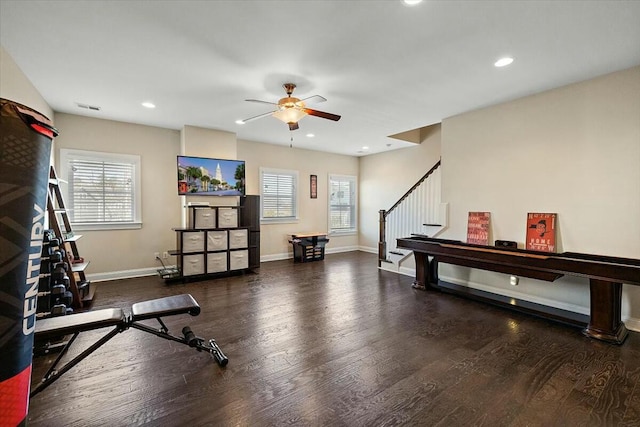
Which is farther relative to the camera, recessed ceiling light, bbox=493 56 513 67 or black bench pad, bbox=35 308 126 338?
recessed ceiling light, bbox=493 56 513 67

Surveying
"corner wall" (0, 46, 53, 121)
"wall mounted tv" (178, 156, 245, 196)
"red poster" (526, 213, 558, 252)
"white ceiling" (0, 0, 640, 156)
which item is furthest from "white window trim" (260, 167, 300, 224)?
"red poster" (526, 213, 558, 252)

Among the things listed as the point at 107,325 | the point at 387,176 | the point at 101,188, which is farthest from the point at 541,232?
the point at 101,188

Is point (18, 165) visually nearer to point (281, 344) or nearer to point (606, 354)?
point (281, 344)

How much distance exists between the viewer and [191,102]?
164 inches

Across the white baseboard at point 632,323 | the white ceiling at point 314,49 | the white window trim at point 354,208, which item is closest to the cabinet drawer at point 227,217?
the white ceiling at point 314,49

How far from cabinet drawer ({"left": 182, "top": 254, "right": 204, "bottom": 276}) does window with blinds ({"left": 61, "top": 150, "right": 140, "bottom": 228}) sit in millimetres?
1270

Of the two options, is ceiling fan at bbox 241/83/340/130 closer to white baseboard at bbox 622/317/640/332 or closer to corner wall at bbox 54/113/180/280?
corner wall at bbox 54/113/180/280

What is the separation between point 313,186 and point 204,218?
10.6ft

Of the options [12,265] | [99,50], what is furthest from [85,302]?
[12,265]

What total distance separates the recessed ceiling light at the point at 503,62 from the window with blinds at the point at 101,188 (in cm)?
565

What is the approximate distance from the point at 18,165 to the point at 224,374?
1.93m

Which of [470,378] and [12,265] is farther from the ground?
[12,265]

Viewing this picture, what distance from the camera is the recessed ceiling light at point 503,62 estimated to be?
292 centimetres

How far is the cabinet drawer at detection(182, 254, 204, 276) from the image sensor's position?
196 inches
